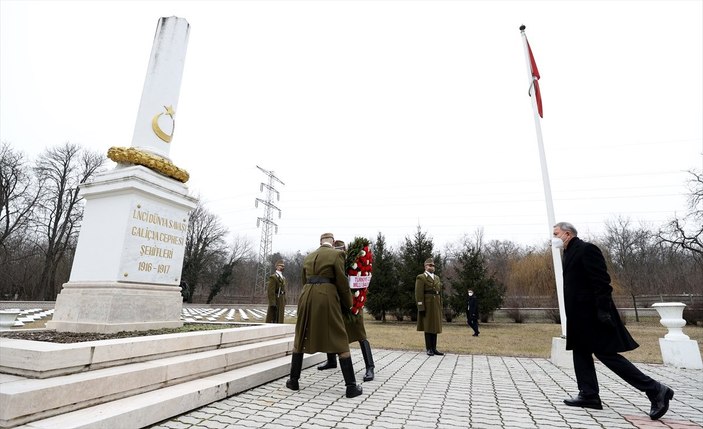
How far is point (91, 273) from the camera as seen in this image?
5.02m

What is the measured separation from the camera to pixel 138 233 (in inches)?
200

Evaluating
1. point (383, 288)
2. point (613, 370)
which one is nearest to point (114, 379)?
point (613, 370)

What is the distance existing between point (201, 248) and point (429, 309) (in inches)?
1504

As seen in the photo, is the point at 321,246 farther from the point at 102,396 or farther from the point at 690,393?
the point at 690,393

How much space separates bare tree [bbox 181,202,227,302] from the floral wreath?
1507 inches

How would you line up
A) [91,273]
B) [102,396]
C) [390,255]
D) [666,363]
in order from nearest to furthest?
[102,396] < [91,273] < [666,363] < [390,255]

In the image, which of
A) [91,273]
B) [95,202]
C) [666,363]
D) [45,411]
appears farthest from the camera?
[666,363]

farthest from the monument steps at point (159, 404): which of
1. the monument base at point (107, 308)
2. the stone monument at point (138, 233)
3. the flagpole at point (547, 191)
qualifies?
the flagpole at point (547, 191)

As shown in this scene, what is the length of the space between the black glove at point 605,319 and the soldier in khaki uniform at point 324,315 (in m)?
2.74

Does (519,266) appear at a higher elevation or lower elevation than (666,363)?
higher

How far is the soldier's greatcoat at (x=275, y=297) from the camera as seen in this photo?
379 inches

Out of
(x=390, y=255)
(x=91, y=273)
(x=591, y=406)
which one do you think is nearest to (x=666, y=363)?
(x=591, y=406)

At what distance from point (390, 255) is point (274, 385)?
16146mm

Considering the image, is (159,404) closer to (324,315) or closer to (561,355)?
(324,315)
